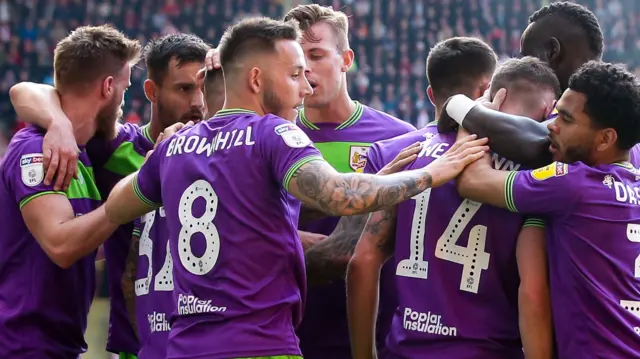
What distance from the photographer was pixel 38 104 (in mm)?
5156

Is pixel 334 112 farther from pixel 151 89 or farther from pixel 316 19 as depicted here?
pixel 151 89

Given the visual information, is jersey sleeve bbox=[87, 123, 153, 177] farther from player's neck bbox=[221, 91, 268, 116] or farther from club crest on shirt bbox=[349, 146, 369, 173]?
player's neck bbox=[221, 91, 268, 116]

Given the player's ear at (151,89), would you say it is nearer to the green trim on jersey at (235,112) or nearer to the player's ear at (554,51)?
the green trim on jersey at (235,112)

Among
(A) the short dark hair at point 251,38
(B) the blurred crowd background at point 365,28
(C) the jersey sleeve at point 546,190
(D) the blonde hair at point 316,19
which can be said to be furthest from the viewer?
(B) the blurred crowd background at point 365,28

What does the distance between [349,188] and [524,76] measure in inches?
42.8

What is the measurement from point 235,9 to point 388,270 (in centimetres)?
2035

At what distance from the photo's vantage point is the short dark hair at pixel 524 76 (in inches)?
171

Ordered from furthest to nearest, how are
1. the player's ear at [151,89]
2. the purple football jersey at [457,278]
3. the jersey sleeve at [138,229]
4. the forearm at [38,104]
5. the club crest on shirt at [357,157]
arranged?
the player's ear at [151,89]
the club crest on shirt at [357,157]
the jersey sleeve at [138,229]
the forearm at [38,104]
the purple football jersey at [457,278]

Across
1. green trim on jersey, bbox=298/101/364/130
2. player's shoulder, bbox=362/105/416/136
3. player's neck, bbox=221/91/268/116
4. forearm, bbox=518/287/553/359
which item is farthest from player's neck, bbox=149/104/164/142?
forearm, bbox=518/287/553/359

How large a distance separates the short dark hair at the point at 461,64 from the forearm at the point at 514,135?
57 cm

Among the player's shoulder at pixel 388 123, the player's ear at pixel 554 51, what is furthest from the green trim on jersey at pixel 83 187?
the player's ear at pixel 554 51

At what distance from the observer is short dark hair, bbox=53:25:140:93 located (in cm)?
521

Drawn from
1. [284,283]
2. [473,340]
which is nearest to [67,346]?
[284,283]

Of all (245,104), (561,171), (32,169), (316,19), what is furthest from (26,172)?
(561,171)
